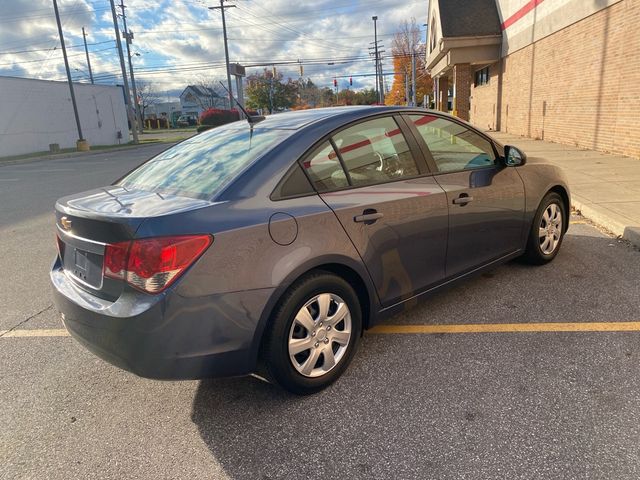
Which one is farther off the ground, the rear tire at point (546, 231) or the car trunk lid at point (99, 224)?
the car trunk lid at point (99, 224)

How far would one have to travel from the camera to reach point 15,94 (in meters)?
29.8

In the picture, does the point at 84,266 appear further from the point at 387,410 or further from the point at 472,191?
the point at 472,191

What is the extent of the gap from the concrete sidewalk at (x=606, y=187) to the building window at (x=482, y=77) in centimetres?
1433

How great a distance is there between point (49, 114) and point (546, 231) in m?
35.6

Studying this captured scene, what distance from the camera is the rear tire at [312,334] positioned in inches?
100.0

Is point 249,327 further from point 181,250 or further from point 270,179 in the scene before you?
point 270,179

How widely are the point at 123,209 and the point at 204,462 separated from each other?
1.34m

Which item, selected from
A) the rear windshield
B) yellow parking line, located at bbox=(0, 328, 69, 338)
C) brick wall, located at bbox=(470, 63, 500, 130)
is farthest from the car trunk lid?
brick wall, located at bbox=(470, 63, 500, 130)

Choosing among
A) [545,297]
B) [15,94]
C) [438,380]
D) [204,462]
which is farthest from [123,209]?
[15,94]

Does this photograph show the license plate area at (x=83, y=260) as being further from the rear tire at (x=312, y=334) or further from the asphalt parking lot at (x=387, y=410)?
the rear tire at (x=312, y=334)

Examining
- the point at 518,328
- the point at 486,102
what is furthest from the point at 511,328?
the point at 486,102

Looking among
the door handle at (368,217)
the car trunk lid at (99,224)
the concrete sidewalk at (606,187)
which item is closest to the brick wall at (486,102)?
the concrete sidewalk at (606,187)

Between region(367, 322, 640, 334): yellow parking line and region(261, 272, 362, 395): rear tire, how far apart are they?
72 centimetres

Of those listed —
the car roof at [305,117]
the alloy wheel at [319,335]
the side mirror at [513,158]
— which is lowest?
the alloy wheel at [319,335]
